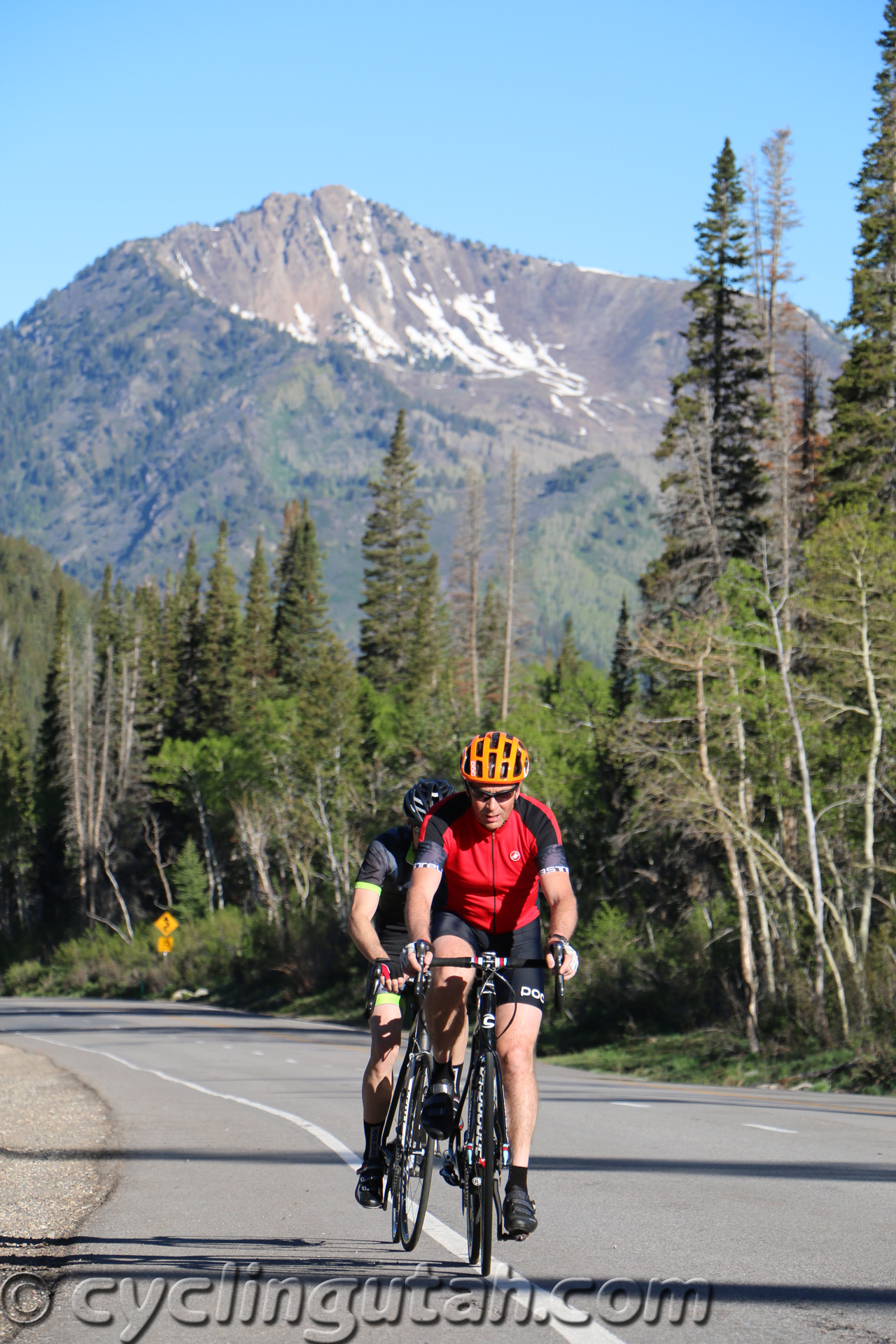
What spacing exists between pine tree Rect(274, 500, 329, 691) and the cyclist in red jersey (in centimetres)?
7798

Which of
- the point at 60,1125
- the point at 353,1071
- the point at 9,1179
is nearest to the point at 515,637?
the point at 353,1071

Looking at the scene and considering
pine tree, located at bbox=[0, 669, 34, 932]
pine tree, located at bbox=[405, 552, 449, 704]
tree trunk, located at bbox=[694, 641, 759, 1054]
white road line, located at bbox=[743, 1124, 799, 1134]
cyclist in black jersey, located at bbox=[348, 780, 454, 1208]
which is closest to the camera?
cyclist in black jersey, located at bbox=[348, 780, 454, 1208]

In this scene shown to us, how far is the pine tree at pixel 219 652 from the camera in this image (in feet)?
277

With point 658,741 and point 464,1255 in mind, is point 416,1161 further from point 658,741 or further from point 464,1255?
point 658,741

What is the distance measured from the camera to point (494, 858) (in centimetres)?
630

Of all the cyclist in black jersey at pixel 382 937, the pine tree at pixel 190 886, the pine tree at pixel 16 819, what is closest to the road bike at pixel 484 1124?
the cyclist in black jersey at pixel 382 937

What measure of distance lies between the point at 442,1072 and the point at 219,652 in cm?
8317

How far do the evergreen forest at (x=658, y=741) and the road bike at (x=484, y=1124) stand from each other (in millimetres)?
14562

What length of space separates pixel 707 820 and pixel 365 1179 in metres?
19.7

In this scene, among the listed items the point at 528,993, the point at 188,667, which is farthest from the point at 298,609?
the point at 528,993

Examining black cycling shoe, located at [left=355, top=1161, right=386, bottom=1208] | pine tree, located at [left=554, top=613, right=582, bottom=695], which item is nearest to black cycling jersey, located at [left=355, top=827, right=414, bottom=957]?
black cycling shoe, located at [left=355, top=1161, right=386, bottom=1208]

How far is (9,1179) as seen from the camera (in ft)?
31.9

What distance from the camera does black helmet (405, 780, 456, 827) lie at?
270 inches

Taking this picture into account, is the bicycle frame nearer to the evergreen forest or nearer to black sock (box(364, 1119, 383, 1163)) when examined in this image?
black sock (box(364, 1119, 383, 1163))
